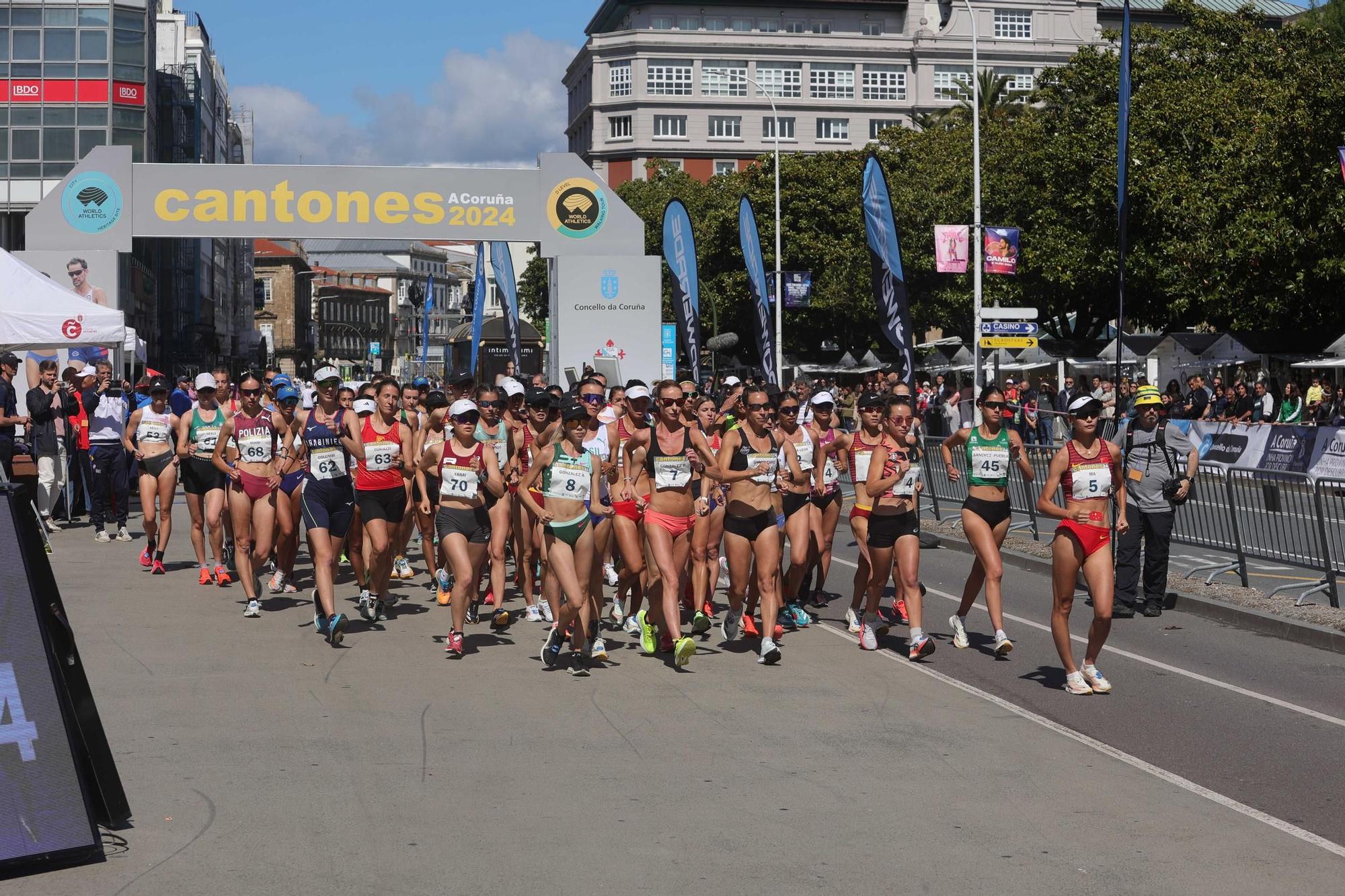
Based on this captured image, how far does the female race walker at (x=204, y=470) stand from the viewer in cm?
1438

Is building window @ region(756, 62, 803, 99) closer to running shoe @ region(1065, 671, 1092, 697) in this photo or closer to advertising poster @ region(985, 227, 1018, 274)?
advertising poster @ region(985, 227, 1018, 274)

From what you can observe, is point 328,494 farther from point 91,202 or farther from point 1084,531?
A: point 91,202

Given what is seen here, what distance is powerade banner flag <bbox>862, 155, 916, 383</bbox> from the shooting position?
20438 mm

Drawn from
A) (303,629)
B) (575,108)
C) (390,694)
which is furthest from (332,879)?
(575,108)

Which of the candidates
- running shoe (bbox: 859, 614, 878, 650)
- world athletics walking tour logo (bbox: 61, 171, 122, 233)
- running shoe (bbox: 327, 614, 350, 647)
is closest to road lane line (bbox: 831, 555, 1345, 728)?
running shoe (bbox: 859, 614, 878, 650)

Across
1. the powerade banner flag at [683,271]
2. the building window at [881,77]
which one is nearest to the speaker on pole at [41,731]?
the powerade banner flag at [683,271]

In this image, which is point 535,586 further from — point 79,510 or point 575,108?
point 575,108

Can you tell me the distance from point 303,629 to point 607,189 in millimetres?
17642

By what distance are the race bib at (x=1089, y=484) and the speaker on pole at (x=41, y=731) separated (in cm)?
592

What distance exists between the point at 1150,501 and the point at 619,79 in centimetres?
9855

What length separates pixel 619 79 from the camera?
108 metres

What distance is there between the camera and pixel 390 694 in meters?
9.36

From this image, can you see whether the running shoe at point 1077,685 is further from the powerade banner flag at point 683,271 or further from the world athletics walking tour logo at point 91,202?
the world athletics walking tour logo at point 91,202

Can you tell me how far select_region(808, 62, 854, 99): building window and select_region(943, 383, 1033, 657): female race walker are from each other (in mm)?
99921
